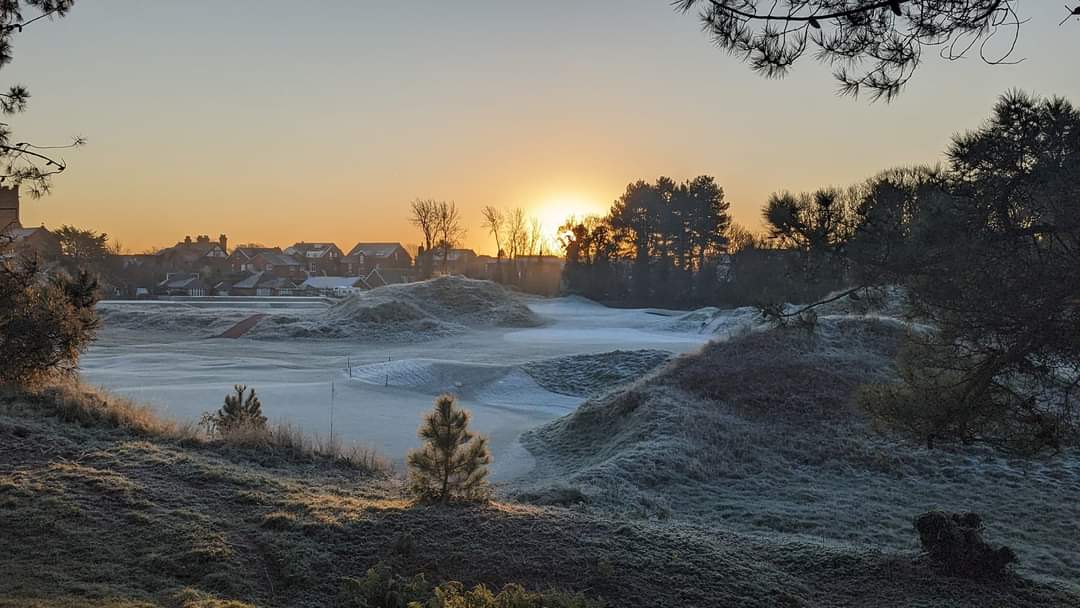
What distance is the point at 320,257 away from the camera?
100m

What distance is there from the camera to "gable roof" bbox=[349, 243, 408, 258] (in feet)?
334

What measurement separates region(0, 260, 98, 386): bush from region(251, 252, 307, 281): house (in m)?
77.7

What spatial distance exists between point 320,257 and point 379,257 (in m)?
7.37

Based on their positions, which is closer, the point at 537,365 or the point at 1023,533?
the point at 1023,533

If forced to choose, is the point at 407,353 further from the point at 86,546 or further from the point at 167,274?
the point at 167,274

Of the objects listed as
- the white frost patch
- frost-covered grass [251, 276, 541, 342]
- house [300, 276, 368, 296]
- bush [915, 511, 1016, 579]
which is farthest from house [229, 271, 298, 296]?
bush [915, 511, 1016, 579]

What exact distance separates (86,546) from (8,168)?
439 centimetres

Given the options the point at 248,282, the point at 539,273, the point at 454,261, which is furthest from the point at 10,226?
the point at 454,261

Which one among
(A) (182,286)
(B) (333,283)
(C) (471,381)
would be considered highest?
(B) (333,283)

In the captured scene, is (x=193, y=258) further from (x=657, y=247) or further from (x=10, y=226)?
(x=10, y=226)

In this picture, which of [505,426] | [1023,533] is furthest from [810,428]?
[505,426]

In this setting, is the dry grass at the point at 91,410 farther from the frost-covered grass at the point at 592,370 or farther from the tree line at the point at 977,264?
the frost-covered grass at the point at 592,370

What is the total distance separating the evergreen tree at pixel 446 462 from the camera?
6594mm

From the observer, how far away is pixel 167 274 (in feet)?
276
